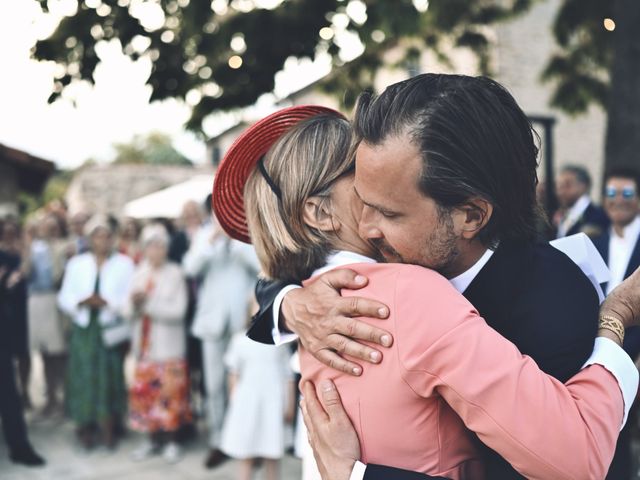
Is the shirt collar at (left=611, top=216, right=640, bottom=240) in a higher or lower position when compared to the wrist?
higher

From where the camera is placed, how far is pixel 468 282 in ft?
4.38

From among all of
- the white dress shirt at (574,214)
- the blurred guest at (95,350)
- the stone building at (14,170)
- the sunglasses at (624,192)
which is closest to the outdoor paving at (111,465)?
the blurred guest at (95,350)

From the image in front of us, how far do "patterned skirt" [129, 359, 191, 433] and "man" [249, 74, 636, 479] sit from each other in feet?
16.5

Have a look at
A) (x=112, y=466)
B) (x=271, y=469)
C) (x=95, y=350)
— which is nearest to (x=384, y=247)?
(x=271, y=469)

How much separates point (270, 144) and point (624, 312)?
3.23 ft

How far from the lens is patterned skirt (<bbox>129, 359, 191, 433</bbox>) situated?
19.8 feet

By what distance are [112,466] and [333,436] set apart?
17.0 feet

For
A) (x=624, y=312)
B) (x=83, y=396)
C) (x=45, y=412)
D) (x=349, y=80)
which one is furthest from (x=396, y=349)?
(x=45, y=412)

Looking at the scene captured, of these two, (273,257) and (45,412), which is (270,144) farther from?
(45,412)

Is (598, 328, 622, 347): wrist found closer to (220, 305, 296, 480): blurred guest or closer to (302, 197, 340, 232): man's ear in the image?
(302, 197, 340, 232): man's ear

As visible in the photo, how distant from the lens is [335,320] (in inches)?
55.0

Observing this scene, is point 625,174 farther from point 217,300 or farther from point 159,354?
point 159,354

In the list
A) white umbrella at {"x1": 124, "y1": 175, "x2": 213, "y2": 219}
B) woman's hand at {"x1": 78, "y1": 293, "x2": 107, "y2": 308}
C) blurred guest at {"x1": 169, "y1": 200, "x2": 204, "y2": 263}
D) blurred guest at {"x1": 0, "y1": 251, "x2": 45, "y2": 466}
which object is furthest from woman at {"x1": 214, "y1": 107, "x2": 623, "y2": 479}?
white umbrella at {"x1": 124, "y1": 175, "x2": 213, "y2": 219}

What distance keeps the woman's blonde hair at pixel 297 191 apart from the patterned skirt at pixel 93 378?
16.8 ft
